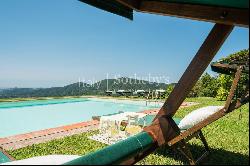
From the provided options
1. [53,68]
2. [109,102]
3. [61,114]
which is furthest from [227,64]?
[53,68]

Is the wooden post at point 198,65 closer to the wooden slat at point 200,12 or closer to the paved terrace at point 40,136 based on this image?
the wooden slat at point 200,12

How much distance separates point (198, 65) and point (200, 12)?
537 millimetres

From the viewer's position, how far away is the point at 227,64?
3139mm

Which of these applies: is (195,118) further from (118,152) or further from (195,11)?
(118,152)

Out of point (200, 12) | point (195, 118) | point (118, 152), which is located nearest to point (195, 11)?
point (200, 12)

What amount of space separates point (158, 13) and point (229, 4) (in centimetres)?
81

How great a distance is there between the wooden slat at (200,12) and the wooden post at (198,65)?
0.22 meters

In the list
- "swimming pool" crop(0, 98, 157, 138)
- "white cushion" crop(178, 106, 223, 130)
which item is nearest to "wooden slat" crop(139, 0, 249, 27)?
"white cushion" crop(178, 106, 223, 130)

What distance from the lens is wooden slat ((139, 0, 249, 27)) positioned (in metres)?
2.25

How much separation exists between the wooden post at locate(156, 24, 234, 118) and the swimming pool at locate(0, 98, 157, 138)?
12.6 m

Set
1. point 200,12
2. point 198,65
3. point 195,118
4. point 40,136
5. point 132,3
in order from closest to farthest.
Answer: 1. point 200,12
2. point 198,65
3. point 132,3
4. point 195,118
5. point 40,136

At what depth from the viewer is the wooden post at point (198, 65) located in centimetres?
273

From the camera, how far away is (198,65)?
2.86m

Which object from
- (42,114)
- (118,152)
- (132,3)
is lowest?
(42,114)
